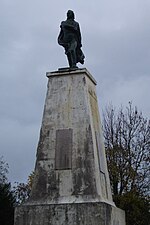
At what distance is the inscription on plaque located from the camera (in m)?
11.2

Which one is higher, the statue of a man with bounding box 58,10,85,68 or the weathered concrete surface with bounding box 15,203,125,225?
the statue of a man with bounding box 58,10,85,68

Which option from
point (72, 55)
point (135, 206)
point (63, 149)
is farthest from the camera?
point (135, 206)

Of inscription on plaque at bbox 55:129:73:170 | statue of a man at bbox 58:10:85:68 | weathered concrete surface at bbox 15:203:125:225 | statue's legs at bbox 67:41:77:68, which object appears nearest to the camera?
weathered concrete surface at bbox 15:203:125:225

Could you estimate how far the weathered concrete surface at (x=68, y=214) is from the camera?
1036cm

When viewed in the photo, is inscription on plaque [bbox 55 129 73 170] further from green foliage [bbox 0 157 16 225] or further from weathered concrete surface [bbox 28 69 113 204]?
green foliage [bbox 0 157 16 225]

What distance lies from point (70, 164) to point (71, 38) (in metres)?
3.68

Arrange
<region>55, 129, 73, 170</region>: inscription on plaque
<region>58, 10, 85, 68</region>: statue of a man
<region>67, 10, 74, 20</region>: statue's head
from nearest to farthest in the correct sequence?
<region>55, 129, 73, 170</region>: inscription on plaque
<region>58, 10, 85, 68</region>: statue of a man
<region>67, 10, 74, 20</region>: statue's head

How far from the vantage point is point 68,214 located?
1057 centimetres

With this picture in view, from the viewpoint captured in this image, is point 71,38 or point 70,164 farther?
point 71,38

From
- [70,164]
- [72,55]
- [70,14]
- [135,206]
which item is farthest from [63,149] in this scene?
[135,206]

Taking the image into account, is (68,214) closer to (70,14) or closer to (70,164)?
(70,164)

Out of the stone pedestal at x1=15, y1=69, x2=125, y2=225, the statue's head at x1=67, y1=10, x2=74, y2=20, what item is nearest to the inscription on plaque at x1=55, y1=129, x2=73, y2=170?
the stone pedestal at x1=15, y1=69, x2=125, y2=225

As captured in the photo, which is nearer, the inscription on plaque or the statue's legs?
the inscription on plaque

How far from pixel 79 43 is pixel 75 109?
2.29 m
